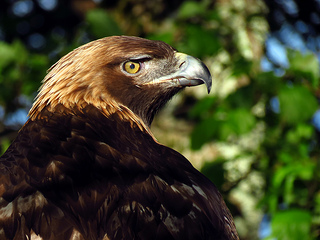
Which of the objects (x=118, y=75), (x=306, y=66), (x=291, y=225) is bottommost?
(x=291, y=225)

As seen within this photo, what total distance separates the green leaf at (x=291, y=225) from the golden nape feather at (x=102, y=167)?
66.4 inches

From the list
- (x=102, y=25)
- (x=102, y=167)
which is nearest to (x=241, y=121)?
(x=102, y=25)

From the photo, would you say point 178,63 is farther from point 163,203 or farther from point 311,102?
point 311,102

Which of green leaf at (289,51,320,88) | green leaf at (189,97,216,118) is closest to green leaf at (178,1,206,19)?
green leaf at (189,97,216,118)

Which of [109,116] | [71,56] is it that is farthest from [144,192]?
[71,56]

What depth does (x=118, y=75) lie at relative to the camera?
3418mm

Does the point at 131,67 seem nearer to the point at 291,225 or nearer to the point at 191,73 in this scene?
the point at 191,73

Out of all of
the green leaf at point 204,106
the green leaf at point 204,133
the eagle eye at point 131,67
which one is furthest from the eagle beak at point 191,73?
the green leaf at point 204,106

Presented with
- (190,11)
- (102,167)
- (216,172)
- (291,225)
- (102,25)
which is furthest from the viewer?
(190,11)

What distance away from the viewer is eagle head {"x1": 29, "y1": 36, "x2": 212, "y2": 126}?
3.28 meters

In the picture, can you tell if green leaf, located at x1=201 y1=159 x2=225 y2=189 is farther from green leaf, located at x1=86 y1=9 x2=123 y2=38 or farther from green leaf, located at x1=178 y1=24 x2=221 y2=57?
green leaf, located at x1=86 y1=9 x2=123 y2=38

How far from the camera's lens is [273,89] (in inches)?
205

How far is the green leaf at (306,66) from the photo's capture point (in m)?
5.19

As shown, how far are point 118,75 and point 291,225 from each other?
209 cm
